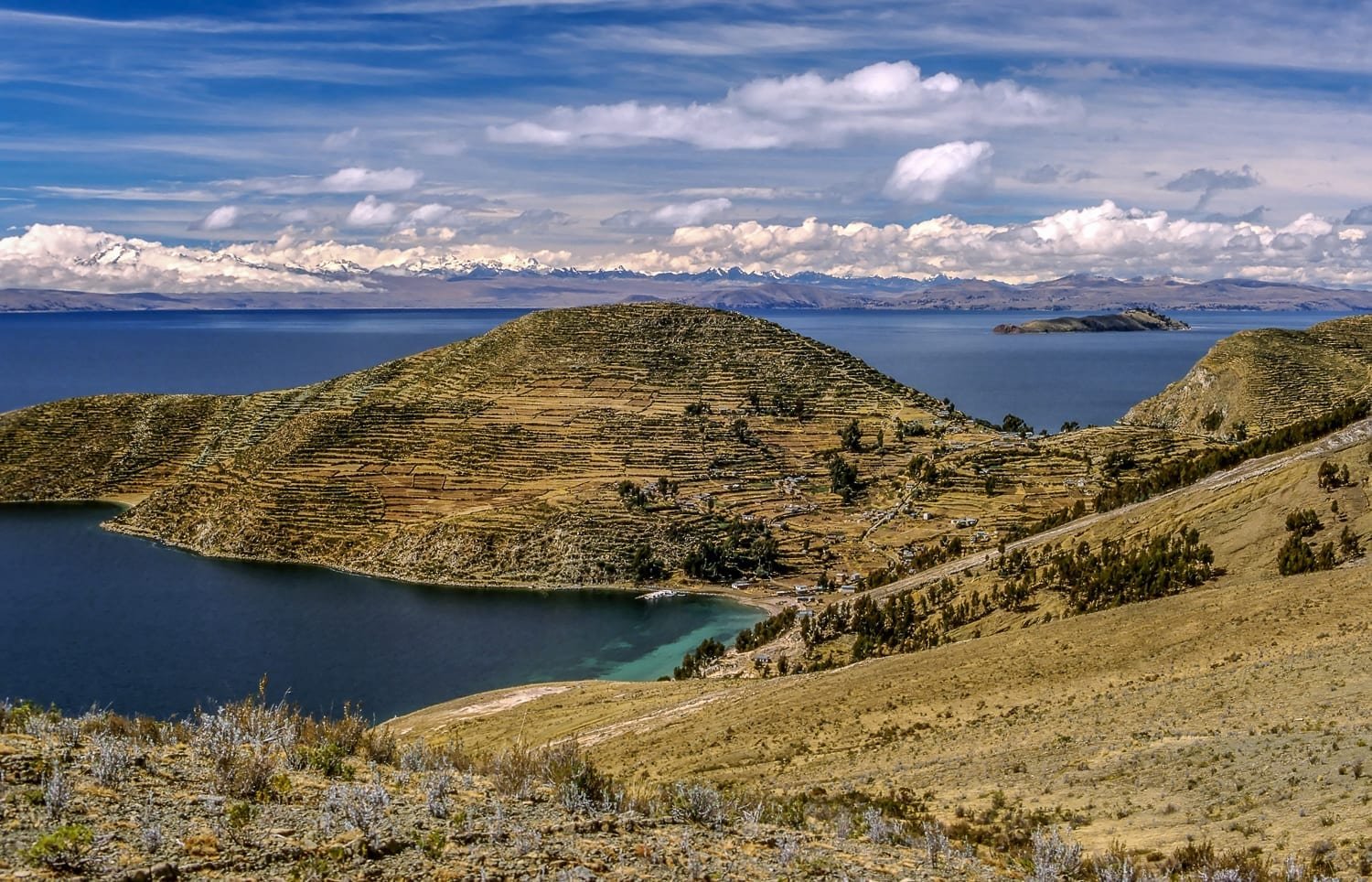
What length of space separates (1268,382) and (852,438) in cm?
5622

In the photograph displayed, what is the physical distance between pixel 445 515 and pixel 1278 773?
66.0m

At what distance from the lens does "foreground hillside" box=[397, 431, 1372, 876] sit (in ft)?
50.7

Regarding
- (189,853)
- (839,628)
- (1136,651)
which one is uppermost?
(189,853)

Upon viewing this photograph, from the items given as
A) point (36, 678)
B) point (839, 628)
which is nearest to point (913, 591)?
point (839, 628)

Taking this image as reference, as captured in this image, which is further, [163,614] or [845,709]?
[163,614]

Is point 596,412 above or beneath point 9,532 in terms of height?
above

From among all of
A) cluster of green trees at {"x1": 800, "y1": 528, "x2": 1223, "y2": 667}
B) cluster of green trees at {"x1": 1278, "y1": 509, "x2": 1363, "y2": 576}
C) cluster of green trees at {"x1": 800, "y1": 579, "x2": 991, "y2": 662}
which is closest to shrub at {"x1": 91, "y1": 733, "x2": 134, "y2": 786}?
cluster of green trees at {"x1": 800, "y1": 579, "x2": 991, "y2": 662}

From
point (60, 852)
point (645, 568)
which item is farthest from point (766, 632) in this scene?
point (60, 852)

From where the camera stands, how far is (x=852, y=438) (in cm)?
8500

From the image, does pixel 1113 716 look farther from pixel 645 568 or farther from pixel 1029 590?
pixel 645 568

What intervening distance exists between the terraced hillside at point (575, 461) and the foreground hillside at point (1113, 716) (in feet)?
104

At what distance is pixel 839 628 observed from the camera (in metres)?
39.4

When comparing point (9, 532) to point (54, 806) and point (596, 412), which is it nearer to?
point (596, 412)

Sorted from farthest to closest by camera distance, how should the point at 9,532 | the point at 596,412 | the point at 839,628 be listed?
1. the point at 596,412
2. the point at 9,532
3. the point at 839,628
